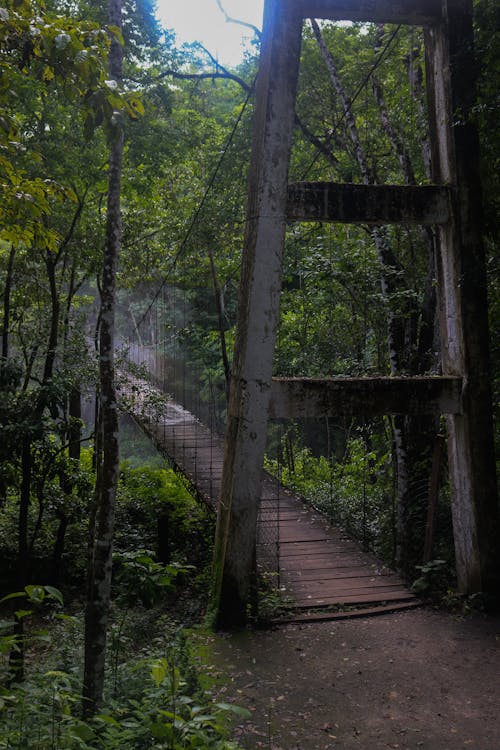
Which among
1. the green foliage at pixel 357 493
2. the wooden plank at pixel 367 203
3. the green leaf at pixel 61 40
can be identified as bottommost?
the green foliage at pixel 357 493

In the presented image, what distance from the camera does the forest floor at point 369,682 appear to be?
296 centimetres

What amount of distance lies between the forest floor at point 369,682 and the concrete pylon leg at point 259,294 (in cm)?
53

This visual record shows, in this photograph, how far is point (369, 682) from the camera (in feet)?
11.4

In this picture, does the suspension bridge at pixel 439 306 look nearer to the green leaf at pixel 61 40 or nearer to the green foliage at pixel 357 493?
the green foliage at pixel 357 493

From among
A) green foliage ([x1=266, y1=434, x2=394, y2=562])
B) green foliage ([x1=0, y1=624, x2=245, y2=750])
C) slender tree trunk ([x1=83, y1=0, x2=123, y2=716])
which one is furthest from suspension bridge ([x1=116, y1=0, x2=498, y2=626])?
green foliage ([x1=0, y1=624, x2=245, y2=750])

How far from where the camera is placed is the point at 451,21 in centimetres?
432

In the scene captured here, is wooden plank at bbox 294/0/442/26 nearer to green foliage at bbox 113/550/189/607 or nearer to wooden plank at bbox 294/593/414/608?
green foliage at bbox 113/550/189/607

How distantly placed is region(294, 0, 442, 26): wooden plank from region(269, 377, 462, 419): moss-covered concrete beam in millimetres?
2328

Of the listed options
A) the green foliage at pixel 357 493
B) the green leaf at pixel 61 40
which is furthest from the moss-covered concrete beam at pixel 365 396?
the green leaf at pixel 61 40

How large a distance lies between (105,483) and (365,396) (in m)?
1.98

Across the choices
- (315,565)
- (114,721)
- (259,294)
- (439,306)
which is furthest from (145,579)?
(439,306)

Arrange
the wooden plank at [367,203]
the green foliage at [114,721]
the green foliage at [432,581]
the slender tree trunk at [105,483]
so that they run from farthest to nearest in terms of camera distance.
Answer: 1. the green foliage at [432,581]
2. the wooden plank at [367,203]
3. the slender tree trunk at [105,483]
4. the green foliage at [114,721]

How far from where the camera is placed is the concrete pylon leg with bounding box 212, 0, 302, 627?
158 inches

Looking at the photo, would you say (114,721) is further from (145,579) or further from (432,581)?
(432,581)
